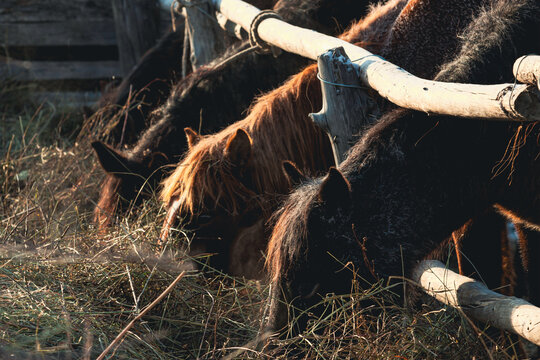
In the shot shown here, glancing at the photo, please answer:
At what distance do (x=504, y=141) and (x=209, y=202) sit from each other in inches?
50.3

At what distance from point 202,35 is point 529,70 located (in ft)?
10.5

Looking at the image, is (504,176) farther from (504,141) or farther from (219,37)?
(219,37)

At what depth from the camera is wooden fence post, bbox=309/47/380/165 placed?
2.55 meters

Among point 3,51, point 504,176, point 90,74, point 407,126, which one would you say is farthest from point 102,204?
point 3,51

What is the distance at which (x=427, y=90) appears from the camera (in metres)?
2.10

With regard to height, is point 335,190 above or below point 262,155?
above

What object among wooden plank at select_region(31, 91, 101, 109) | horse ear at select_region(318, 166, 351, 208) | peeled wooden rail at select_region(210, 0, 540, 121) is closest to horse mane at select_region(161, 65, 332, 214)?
peeled wooden rail at select_region(210, 0, 540, 121)

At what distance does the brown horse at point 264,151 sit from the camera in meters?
2.82

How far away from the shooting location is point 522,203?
261 cm

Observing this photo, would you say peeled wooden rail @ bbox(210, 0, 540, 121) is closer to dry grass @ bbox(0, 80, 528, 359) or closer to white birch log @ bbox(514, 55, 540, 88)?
white birch log @ bbox(514, 55, 540, 88)

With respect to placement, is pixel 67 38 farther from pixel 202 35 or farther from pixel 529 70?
pixel 529 70

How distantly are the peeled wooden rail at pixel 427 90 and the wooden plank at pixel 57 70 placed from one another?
13.9 feet

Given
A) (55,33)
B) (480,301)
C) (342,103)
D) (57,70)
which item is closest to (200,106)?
(342,103)

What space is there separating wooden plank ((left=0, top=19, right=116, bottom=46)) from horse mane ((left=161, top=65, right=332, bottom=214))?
14.6 feet
